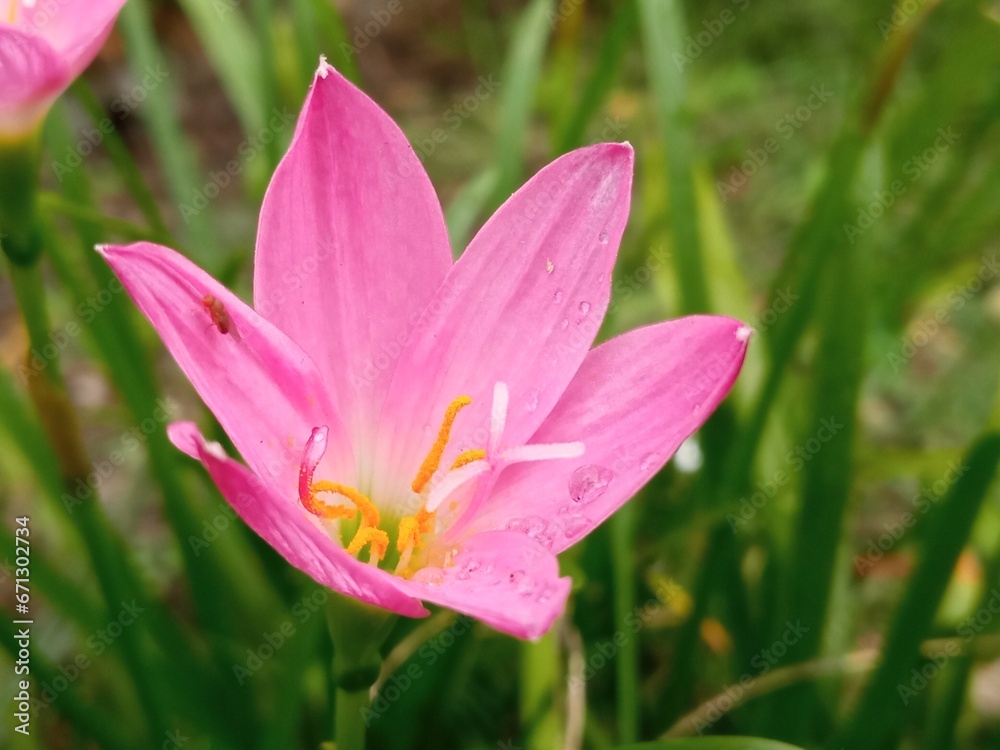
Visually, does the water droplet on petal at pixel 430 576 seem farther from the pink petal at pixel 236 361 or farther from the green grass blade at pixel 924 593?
the green grass blade at pixel 924 593

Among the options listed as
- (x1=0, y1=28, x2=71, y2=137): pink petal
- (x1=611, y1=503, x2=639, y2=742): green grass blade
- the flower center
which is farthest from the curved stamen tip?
(x1=611, y1=503, x2=639, y2=742): green grass blade

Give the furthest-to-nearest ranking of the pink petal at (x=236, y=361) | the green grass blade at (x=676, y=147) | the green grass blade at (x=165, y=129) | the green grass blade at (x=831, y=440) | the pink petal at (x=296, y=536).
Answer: the green grass blade at (x=165, y=129)
the green grass blade at (x=676, y=147)
the green grass blade at (x=831, y=440)
the pink petal at (x=236, y=361)
the pink petal at (x=296, y=536)

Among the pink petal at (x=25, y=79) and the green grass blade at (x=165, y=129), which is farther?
the green grass blade at (x=165, y=129)

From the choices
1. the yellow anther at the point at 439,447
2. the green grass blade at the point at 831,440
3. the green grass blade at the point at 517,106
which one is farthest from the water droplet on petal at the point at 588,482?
the green grass blade at the point at 517,106

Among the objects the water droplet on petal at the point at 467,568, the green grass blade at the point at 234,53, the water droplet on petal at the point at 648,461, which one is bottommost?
the water droplet on petal at the point at 467,568

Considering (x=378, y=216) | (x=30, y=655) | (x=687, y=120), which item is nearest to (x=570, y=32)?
(x=687, y=120)

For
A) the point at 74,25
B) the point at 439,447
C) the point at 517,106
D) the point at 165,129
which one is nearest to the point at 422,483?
the point at 439,447

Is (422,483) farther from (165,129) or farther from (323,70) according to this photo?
(165,129)

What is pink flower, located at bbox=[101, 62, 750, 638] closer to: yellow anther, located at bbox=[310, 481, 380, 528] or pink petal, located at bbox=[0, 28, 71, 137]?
yellow anther, located at bbox=[310, 481, 380, 528]

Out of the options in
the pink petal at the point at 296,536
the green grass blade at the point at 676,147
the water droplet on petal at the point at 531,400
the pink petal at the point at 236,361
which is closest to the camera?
the pink petal at the point at 296,536
